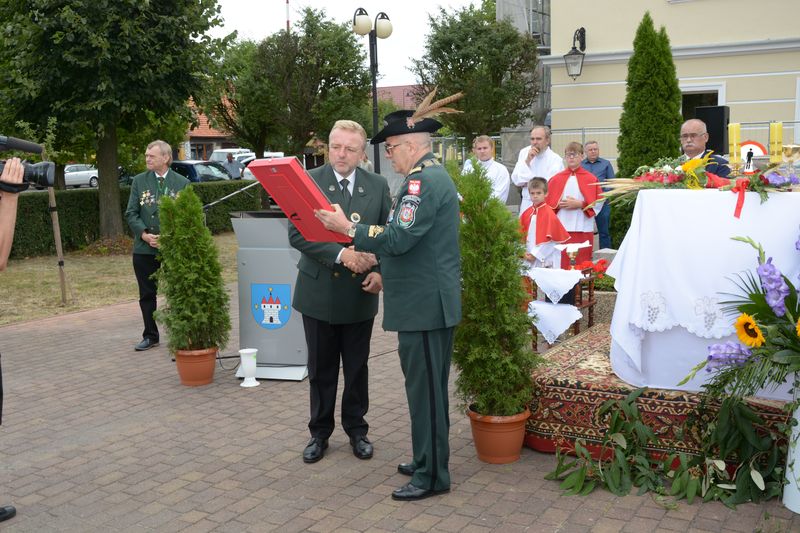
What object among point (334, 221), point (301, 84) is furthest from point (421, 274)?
point (301, 84)

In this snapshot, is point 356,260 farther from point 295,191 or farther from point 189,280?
point 189,280

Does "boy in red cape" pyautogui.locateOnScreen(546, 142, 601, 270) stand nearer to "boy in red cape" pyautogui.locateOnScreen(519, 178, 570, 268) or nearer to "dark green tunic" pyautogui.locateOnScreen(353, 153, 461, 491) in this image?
"boy in red cape" pyautogui.locateOnScreen(519, 178, 570, 268)

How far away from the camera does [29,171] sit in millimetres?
4090

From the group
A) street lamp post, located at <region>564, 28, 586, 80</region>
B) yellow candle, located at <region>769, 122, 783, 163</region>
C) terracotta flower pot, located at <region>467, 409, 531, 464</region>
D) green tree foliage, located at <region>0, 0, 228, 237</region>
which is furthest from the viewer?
street lamp post, located at <region>564, 28, 586, 80</region>

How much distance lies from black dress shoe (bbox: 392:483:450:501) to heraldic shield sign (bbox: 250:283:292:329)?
114 inches

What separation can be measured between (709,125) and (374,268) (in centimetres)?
596

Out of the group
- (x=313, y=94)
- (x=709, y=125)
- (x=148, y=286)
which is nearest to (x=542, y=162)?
(x=709, y=125)

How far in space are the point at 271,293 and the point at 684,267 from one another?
3.75 m

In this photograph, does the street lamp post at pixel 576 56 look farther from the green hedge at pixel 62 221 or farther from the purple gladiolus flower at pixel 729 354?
the purple gladiolus flower at pixel 729 354

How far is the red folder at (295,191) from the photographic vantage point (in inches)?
169

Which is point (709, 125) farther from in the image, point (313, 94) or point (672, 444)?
point (313, 94)

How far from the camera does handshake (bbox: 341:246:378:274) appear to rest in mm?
4809

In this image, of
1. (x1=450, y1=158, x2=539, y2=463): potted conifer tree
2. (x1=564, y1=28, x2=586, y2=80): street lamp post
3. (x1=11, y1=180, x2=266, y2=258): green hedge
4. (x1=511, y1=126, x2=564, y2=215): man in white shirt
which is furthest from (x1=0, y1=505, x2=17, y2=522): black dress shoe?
(x1=564, y1=28, x2=586, y2=80): street lamp post

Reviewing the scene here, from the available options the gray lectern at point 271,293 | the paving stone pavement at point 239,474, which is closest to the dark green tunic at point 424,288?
the paving stone pavement at point 239,474
